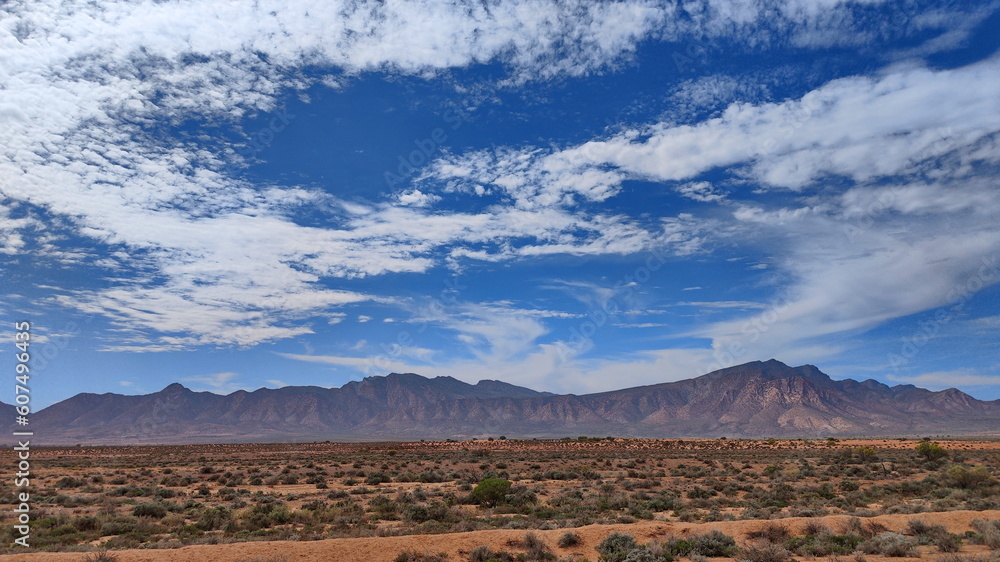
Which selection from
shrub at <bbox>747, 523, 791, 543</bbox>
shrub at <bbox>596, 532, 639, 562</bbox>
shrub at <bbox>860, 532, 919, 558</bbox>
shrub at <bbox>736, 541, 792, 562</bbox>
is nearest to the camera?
shrub at <bbox>736, 541, 792, 562</bbox>

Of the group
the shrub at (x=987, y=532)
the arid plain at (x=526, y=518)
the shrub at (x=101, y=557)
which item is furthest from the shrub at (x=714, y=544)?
the shrub at (x=101, y=557)

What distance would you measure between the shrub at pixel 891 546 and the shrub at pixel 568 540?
7.47 m

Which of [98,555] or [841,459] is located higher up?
[98,555]

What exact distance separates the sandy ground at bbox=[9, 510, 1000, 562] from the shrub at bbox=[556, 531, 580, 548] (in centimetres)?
17

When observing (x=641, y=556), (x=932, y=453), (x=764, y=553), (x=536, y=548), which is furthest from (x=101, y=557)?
(x=932, y=453)

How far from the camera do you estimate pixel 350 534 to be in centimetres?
1650

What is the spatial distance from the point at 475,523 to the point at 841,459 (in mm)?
40081

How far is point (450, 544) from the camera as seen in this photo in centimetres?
1482

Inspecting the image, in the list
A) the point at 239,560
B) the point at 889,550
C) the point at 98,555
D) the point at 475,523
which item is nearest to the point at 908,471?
the point at 889,550

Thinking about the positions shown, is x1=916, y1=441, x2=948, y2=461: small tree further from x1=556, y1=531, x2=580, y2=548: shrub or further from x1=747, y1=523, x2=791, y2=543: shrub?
x1=556, y1=531, x2=580, y2=548: shrub

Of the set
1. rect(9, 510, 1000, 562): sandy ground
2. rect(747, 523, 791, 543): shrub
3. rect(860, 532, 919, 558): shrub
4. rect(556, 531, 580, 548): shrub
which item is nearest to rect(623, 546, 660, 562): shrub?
rect(9, 510, 1000, 562): sandy ground

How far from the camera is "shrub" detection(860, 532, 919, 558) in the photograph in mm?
13922

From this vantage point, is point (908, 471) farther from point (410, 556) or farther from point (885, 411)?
point (885, 411)

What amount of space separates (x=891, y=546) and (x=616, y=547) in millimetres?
6971
